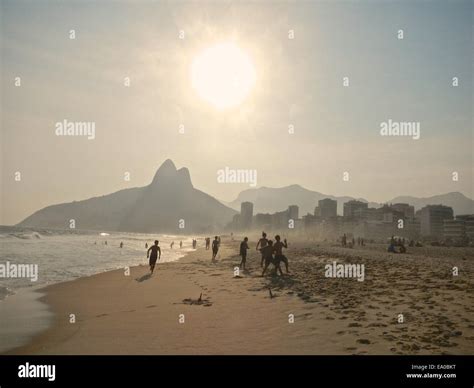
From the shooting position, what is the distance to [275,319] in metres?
9.06

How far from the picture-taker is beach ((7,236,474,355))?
702 centimetres

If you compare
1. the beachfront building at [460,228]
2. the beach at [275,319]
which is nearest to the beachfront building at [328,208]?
the beachfront building at [460,228]

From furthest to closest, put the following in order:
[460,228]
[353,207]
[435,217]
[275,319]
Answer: [353,207] < [435,217] < [460,228] < [275,319]

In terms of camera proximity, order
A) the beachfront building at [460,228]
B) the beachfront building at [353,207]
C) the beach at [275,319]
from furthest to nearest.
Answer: the beachfront building at [353,207] → the beachfront building at [460,228] → the beach at [275,319]

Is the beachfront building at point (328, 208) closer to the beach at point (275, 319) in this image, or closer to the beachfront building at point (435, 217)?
the beachfront building at point (435, 217)

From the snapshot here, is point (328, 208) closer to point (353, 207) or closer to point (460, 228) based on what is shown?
point (353, 207)

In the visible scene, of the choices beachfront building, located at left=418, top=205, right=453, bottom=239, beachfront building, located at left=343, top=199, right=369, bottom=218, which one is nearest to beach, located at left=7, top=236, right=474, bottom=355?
beachfront building, located at left=418, top=205, right=453, bottom=239

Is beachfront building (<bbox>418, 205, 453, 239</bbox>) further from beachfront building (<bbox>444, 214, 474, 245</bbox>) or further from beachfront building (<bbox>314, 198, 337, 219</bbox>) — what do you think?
beachfront building (<bbox>314, 198, 337, 219</bbox>)

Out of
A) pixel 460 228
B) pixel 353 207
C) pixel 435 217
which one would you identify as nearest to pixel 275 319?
pixel 460 228

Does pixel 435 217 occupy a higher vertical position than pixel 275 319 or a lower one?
higher

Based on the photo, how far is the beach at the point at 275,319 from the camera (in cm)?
702
